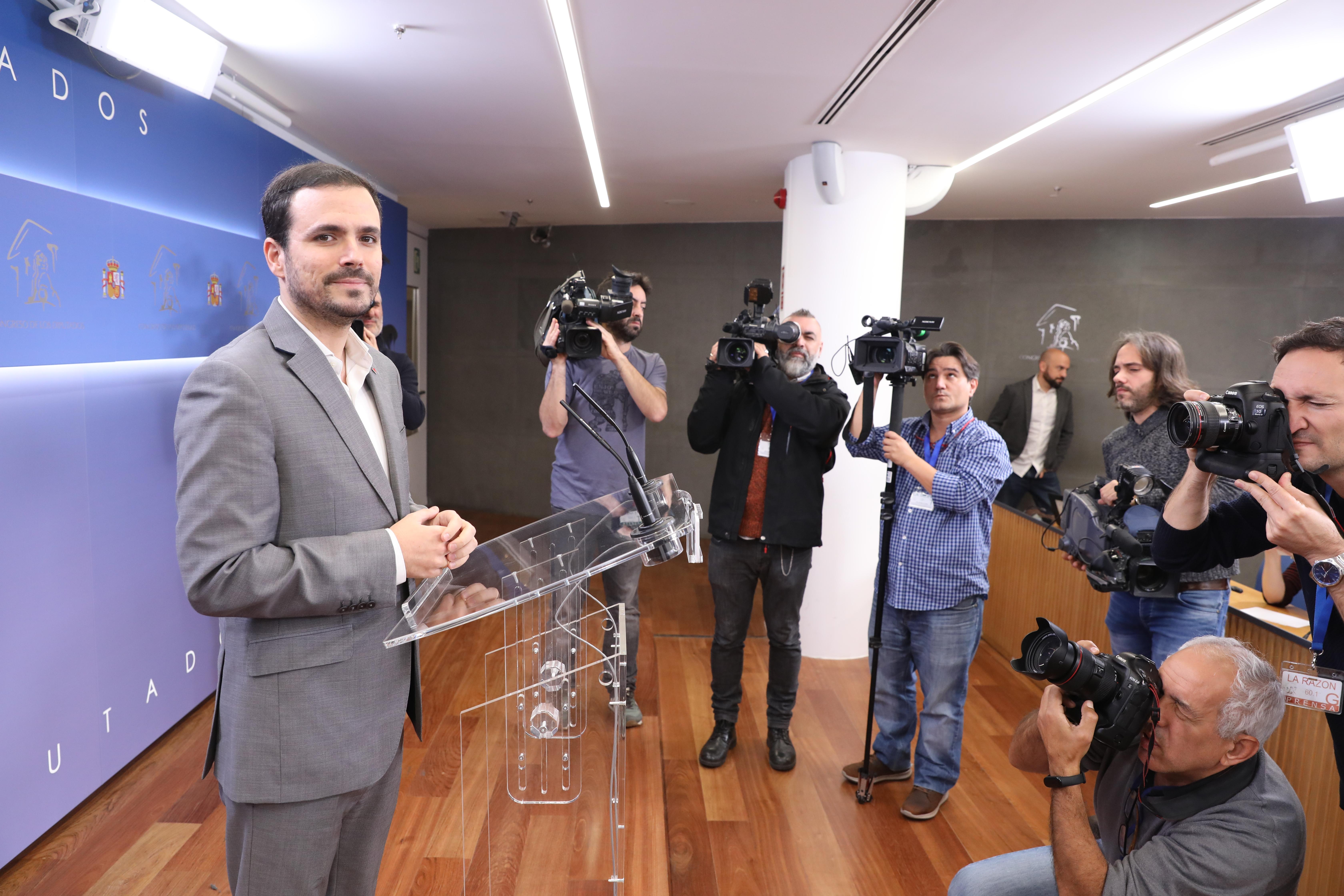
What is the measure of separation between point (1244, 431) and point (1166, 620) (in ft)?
4.14

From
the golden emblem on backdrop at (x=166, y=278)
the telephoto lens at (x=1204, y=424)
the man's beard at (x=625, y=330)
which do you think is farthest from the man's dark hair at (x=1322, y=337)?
the golden emblem on backdrop at (x=166, y=278)

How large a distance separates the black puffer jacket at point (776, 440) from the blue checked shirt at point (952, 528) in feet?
0.79

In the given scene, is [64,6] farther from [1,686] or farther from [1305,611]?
[1305,611]

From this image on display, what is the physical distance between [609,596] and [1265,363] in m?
6.11

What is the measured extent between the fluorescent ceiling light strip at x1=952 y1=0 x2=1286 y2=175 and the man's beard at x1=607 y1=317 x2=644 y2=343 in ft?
6.80

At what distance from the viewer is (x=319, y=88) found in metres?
3.28

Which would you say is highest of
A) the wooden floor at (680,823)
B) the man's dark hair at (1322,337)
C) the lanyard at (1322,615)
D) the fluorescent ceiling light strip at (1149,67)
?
the fluorescent ceiling light strip at (1149,67)

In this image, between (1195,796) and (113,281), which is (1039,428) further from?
(113,281)

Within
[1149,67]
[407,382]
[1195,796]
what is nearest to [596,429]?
[407,382]

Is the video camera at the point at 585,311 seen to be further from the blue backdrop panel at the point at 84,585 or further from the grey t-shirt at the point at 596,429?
the blue backdrop panel at the point at 84,585

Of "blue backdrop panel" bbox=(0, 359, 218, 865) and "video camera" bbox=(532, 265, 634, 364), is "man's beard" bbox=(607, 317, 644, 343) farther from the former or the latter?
"blue backdrop panel" bbox=(0, 359, 218, 865)

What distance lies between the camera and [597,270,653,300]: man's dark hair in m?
2.92

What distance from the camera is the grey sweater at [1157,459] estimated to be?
231cm

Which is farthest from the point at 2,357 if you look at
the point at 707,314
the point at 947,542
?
the point at 707,314
